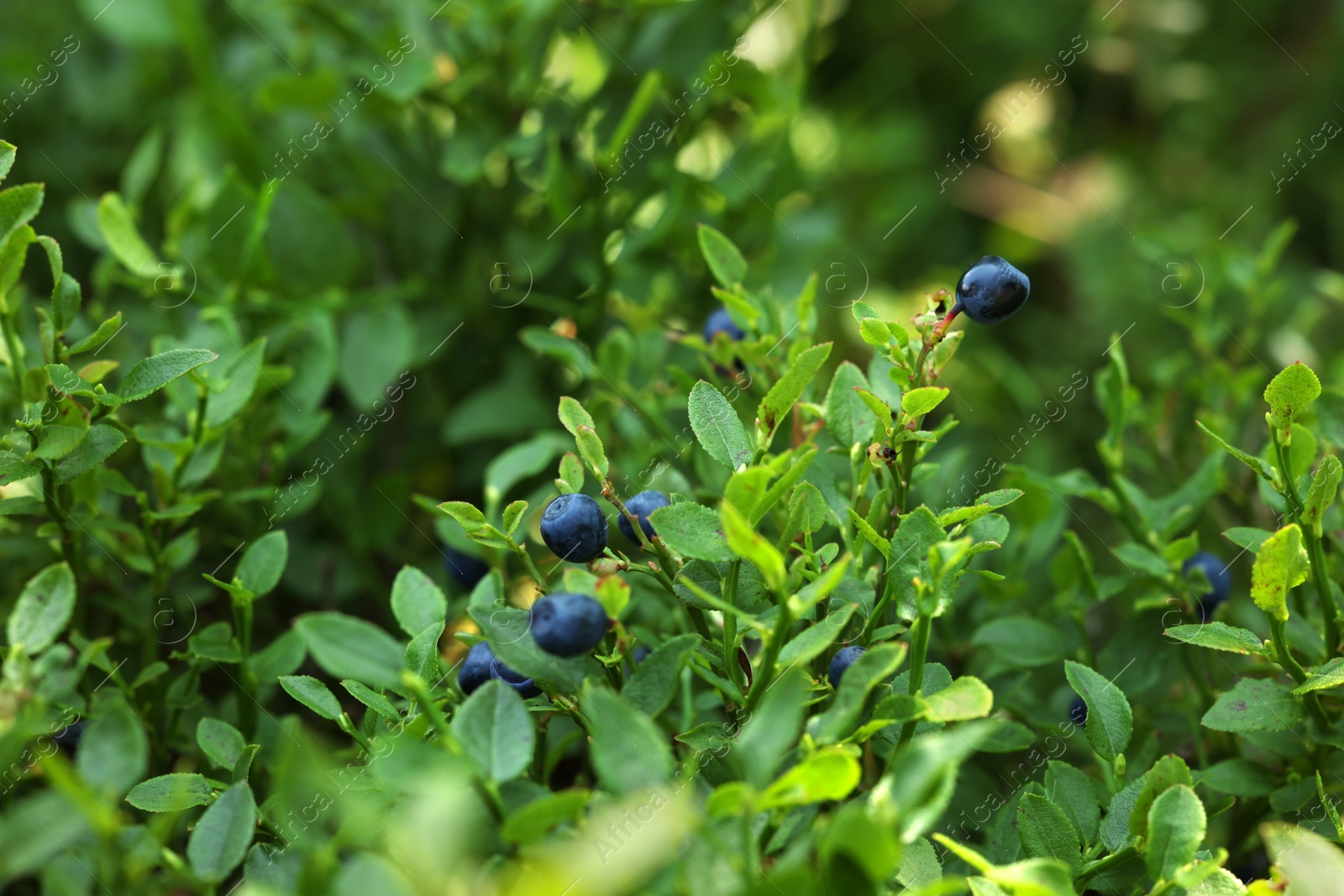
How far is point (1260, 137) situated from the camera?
6.94 feet

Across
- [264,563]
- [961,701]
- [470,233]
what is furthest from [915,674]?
[470,233]

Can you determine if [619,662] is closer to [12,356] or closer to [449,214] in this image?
[12,356]

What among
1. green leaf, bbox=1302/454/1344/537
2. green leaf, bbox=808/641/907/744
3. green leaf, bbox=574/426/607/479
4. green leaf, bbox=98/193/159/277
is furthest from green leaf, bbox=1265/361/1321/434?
green leaf, bbox=98/193/159/277

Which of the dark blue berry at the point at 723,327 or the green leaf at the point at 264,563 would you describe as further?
the dark blue berry at the point at 723,327

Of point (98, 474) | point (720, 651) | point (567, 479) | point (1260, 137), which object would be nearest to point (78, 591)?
point (98, 474)

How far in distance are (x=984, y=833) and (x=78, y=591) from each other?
79 centimetres

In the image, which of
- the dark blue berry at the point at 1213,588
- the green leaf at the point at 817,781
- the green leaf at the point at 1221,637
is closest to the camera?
the green leaf at the point at 817,781

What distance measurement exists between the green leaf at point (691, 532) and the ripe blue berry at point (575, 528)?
113 mm

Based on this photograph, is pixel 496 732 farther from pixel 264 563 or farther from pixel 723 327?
pixel 723 327

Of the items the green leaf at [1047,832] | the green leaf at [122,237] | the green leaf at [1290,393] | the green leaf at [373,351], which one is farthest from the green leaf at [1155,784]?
the green leaf at [122,237]

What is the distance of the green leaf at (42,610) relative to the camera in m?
0.60

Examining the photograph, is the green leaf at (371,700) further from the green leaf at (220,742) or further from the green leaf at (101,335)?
the green leaf at (101,335)

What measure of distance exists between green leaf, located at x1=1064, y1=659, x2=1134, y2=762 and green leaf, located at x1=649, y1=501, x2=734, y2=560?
0.29 meters

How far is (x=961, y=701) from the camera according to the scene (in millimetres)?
599
